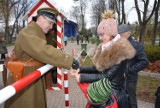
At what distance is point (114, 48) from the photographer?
9.84 feet

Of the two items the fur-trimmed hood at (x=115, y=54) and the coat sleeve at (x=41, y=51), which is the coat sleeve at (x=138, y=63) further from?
the coat sleeve at (x=41, y=51)

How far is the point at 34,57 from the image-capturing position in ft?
9.77


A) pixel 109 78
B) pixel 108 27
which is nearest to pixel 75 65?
pixel 109 78

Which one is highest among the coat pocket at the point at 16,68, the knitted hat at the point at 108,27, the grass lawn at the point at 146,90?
the knitted hat at the point at 108,27

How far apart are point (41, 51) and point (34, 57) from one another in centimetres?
14

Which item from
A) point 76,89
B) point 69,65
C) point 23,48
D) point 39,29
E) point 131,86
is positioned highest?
point 39,29

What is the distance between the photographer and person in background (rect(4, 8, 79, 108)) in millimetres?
2914

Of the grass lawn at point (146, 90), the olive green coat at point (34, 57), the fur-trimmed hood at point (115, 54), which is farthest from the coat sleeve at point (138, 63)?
the grass lawn at point (146, 90)

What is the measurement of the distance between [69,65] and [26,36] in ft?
1.77

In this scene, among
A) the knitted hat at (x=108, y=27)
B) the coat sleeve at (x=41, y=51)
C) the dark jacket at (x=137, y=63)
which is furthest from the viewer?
the dark jacket at (x=137, y=63)

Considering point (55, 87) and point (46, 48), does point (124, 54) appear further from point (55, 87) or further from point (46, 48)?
point (55, 87)

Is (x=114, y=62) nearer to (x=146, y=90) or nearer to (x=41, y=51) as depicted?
(x=41, y=51)

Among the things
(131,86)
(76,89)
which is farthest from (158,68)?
(131,86)

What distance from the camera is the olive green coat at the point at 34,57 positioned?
9.53 ft
